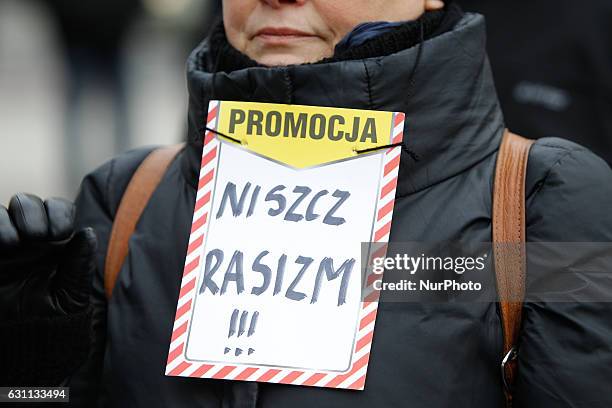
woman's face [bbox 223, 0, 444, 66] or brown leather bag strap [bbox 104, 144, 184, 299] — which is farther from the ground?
woman's face [bbox 223, 0, 444, 66]

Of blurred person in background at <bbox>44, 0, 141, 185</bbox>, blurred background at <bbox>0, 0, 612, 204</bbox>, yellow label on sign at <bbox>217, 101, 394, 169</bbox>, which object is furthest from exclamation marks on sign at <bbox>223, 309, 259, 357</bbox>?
blurred person in background at <bbox>44, 0, 141, 185</bbox>

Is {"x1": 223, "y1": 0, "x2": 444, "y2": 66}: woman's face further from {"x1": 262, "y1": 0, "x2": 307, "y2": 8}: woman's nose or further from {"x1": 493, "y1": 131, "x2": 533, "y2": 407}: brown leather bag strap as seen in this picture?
{"x1": 493, "y1": 131, "x2": 533, "y2": 407}: brown leather bag strap

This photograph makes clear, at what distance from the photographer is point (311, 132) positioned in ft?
7.47

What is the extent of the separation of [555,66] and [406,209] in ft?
6.14

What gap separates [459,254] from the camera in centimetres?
218

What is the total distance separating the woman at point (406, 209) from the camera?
82.4 inches

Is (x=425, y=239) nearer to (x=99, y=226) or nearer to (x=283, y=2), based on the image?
(x=283, y=2)

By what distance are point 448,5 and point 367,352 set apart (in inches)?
35.4

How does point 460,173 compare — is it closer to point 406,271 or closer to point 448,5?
point 406,271

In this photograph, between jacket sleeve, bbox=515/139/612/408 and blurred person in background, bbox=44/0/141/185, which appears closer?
jacket sleeve, bbox=515/139/612/408

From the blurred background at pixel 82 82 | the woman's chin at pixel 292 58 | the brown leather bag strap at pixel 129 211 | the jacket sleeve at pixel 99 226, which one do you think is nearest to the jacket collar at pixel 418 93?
the woman's chin at pixel 292 58

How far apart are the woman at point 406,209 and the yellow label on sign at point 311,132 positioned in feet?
0.08

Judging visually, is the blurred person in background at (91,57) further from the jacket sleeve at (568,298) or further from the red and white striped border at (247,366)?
the jacket sleeve at (568,298)

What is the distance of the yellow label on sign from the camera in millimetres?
2260
